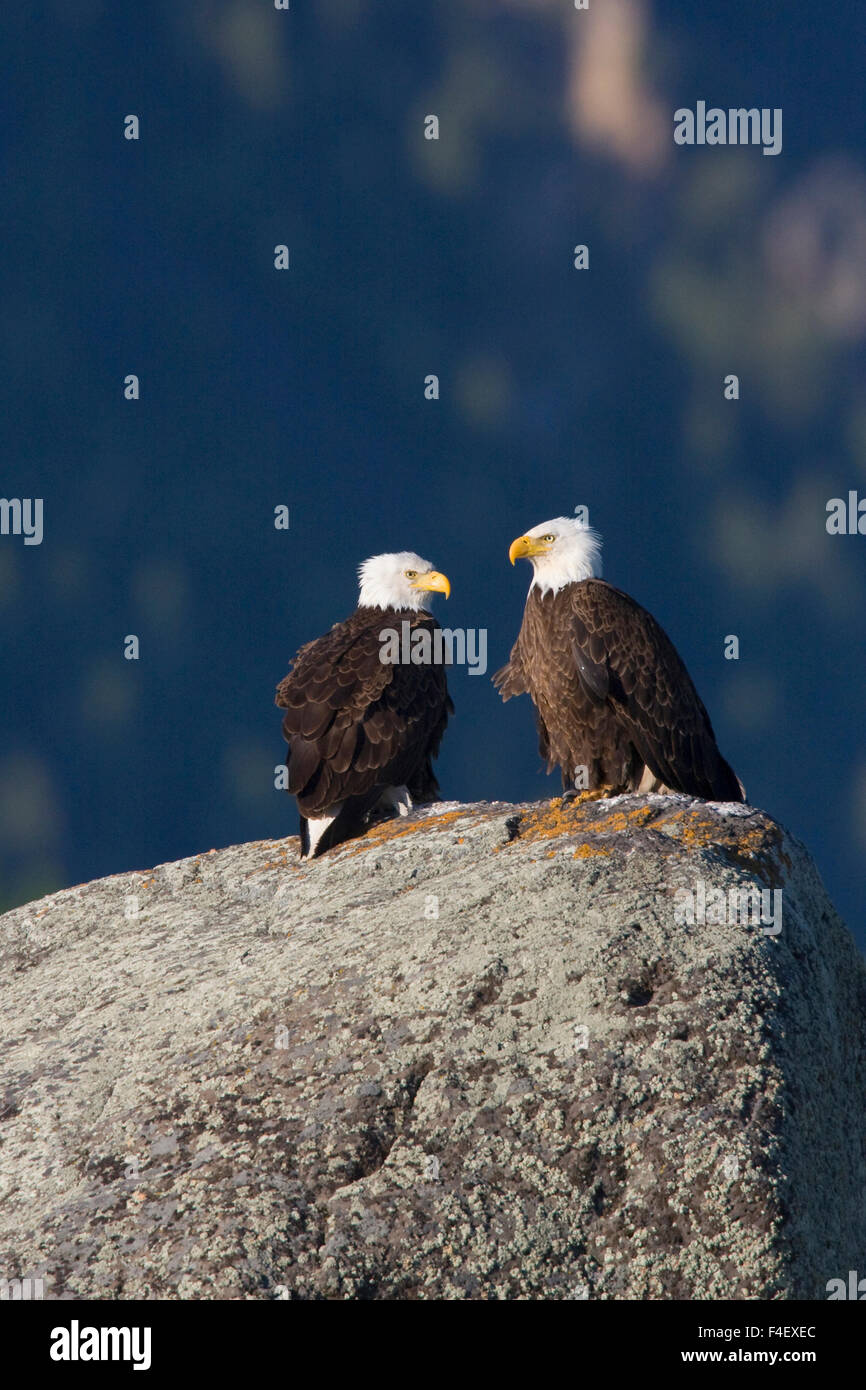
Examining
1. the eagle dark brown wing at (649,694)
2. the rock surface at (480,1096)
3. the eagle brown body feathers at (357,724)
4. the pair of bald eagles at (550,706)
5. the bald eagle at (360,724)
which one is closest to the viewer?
the rock surface at (480,1096)

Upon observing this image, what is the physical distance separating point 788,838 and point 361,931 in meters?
1.80

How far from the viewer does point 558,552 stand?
909 centimetres

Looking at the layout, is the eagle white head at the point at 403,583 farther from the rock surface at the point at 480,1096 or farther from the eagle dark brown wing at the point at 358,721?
the rock surface at the point at 480,1096

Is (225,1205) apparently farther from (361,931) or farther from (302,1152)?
(361,931)

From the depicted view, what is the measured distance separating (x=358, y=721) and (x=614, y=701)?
1602mm

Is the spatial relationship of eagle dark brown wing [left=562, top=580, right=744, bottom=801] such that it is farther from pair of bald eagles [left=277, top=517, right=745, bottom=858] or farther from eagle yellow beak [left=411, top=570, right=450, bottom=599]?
eagle yellow beak [left=411, top=570, right=450, bottom=599]

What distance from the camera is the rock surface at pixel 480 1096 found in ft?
12.4

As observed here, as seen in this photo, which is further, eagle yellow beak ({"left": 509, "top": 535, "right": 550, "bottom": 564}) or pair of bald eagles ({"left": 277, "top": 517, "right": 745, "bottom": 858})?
eagle yellow beak ({"left": 509, "top": 535, "right": 550, "bottom": 564})

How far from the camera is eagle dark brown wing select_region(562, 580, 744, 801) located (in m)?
8.02

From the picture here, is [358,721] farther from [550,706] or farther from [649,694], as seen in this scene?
[649,694]

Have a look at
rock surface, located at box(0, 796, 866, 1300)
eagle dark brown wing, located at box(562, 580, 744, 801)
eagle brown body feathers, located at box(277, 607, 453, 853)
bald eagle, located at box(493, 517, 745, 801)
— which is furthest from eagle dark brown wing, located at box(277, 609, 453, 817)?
rock surface, located at box(0, 796, 866, 1300)

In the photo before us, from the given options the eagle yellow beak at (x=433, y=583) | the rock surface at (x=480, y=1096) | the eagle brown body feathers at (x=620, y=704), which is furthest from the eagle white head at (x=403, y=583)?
the rock surface at (x=480, y=1096)

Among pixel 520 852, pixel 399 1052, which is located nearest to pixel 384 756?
pixel 520 852

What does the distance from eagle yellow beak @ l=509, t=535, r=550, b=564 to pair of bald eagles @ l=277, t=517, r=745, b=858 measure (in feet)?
0.79
